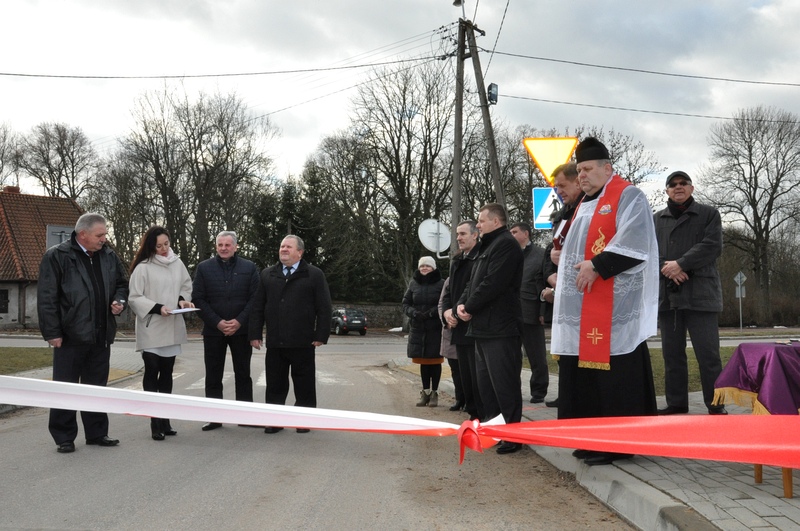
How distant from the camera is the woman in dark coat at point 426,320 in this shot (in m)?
8.93

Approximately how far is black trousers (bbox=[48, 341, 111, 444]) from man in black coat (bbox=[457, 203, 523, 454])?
3.33 meters

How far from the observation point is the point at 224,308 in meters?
7.58

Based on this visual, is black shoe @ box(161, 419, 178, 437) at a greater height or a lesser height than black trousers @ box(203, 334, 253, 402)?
lesser

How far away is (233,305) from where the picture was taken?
7.61 metres

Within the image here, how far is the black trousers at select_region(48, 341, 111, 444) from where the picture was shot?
6.17 metres

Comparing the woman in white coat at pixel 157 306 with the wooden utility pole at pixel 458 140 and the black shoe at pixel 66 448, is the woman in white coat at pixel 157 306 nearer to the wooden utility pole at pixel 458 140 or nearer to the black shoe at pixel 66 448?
the black shoe at pixel 66 448

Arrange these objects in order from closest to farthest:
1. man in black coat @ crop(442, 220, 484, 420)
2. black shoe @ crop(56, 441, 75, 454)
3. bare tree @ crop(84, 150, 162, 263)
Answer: black shoe @ crop(56, 441, 75, 454) < man in black coat @ crop(442, 220, 484, 420) < bare tree @ crop(84, 150, 162, 263)

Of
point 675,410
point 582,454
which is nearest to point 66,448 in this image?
point 582,454

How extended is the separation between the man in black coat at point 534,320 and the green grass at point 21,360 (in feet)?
30.0

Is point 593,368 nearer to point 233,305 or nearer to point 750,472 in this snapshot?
point 750,472

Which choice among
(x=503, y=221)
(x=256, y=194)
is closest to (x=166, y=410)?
(x=503, y=221)

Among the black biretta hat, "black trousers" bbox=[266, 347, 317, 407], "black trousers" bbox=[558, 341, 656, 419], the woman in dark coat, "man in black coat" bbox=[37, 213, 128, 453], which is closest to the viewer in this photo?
"black trousers" bbox=[558, 341, 656, 419]

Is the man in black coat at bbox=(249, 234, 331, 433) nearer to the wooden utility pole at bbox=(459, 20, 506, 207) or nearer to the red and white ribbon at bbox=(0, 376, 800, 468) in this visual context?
the red and white ribbon at bbox=(0, 376, 800, 468)

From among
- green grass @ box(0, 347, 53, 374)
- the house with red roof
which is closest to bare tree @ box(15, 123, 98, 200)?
the house with red roof
